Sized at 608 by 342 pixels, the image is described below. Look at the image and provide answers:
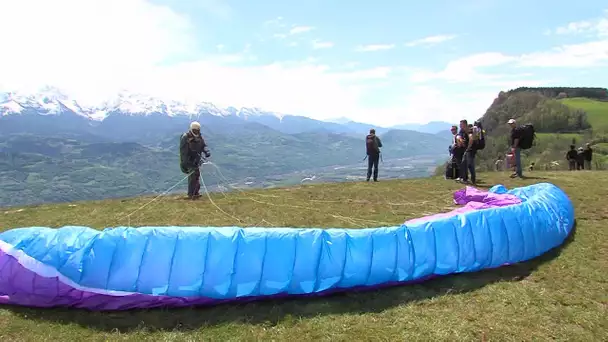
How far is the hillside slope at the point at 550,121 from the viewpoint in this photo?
204 feet

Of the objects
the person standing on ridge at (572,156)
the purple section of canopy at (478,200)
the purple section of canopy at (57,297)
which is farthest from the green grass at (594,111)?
the purple section of canopy at (57,297)

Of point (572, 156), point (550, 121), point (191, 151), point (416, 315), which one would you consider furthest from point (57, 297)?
point (550, 121)

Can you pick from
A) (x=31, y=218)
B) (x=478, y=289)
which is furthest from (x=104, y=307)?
(x=31, y=218)

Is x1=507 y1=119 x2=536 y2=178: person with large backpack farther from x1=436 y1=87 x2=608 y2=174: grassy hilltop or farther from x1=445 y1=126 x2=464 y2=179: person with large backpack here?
x1=436 y1=87 x2=608 y2=174: grassy hilltop

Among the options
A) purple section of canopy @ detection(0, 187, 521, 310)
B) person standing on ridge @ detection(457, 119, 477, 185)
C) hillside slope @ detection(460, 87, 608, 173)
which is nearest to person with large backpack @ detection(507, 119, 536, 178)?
person standing on ridge @ detection(457, 119, 477, 185)

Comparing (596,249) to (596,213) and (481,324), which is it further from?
(481,324)

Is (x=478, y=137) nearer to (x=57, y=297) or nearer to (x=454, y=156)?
(x=454, y=156)

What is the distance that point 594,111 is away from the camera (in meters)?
82.8

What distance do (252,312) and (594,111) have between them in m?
95.8

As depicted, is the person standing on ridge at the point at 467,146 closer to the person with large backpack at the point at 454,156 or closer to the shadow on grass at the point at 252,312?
the person with large backpack at the point at 454,156

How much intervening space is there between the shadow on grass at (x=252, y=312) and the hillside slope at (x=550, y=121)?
4694cm

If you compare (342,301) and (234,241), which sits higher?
(234,241)

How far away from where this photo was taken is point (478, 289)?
22.3 ft

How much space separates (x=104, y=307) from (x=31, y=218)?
25.1 ft
